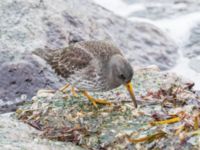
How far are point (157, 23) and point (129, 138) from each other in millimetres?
8376

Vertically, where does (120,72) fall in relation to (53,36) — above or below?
above

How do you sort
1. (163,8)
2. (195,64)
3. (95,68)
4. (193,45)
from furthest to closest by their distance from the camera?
(163,8), (193,45), (195,64), (95,68)

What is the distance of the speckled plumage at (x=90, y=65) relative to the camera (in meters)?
8.04

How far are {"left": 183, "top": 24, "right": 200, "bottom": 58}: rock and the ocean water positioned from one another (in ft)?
0.27

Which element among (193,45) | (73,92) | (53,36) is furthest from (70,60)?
(193,45)

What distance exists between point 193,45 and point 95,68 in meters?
5.73

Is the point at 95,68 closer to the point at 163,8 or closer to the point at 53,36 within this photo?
the point at 53,36

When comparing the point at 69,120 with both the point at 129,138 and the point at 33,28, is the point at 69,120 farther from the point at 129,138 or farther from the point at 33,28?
the point at 33,28

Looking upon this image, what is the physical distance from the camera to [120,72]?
7.86 m

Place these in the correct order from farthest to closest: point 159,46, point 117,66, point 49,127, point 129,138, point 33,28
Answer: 1. point 159,46
2. point 33,28
3. point 117,66
4. point 49,127
5. point 129,138

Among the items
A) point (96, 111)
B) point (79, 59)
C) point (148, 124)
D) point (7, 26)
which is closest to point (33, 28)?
point (7, 26)

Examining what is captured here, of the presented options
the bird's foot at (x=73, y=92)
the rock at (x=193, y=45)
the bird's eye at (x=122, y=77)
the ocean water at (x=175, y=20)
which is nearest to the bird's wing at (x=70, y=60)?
the bird's foot at (x=73, y=92)

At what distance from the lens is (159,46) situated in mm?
12500

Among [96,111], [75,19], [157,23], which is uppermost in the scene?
[96,111]
